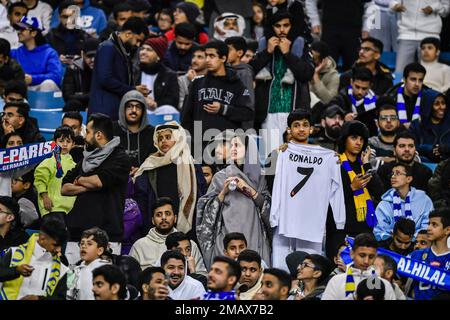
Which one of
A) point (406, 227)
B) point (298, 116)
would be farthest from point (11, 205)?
point (406, 227)

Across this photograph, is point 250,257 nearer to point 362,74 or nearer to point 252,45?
point 362,74

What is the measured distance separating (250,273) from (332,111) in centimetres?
373

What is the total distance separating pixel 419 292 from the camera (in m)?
12.9

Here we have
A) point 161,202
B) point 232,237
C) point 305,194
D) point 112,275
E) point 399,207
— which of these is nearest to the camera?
point 112,275

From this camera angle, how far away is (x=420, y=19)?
18984 mm

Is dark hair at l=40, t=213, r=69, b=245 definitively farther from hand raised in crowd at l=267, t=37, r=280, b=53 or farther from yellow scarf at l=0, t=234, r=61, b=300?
hand raised in crowd at l=267, t=37, r=280, b=53

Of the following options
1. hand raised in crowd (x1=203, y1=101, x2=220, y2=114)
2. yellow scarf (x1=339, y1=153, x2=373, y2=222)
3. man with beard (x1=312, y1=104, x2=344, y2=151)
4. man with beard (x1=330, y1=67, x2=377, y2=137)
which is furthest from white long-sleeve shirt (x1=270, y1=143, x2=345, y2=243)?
man with beard (x1=330, y1=67, x2=377, y2=137)

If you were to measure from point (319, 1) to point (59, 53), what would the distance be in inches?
155

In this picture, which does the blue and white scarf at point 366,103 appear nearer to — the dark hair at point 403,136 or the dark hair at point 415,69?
the dark hair at point 415,69

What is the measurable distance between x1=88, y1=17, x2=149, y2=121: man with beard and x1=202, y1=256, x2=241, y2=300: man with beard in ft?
14.2

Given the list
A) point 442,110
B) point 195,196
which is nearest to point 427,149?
point 442,110

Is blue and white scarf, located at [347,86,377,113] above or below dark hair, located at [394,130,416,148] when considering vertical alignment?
above

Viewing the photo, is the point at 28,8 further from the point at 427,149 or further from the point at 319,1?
the point at 427,149

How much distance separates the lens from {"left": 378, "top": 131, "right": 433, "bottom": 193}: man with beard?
15109 mm
